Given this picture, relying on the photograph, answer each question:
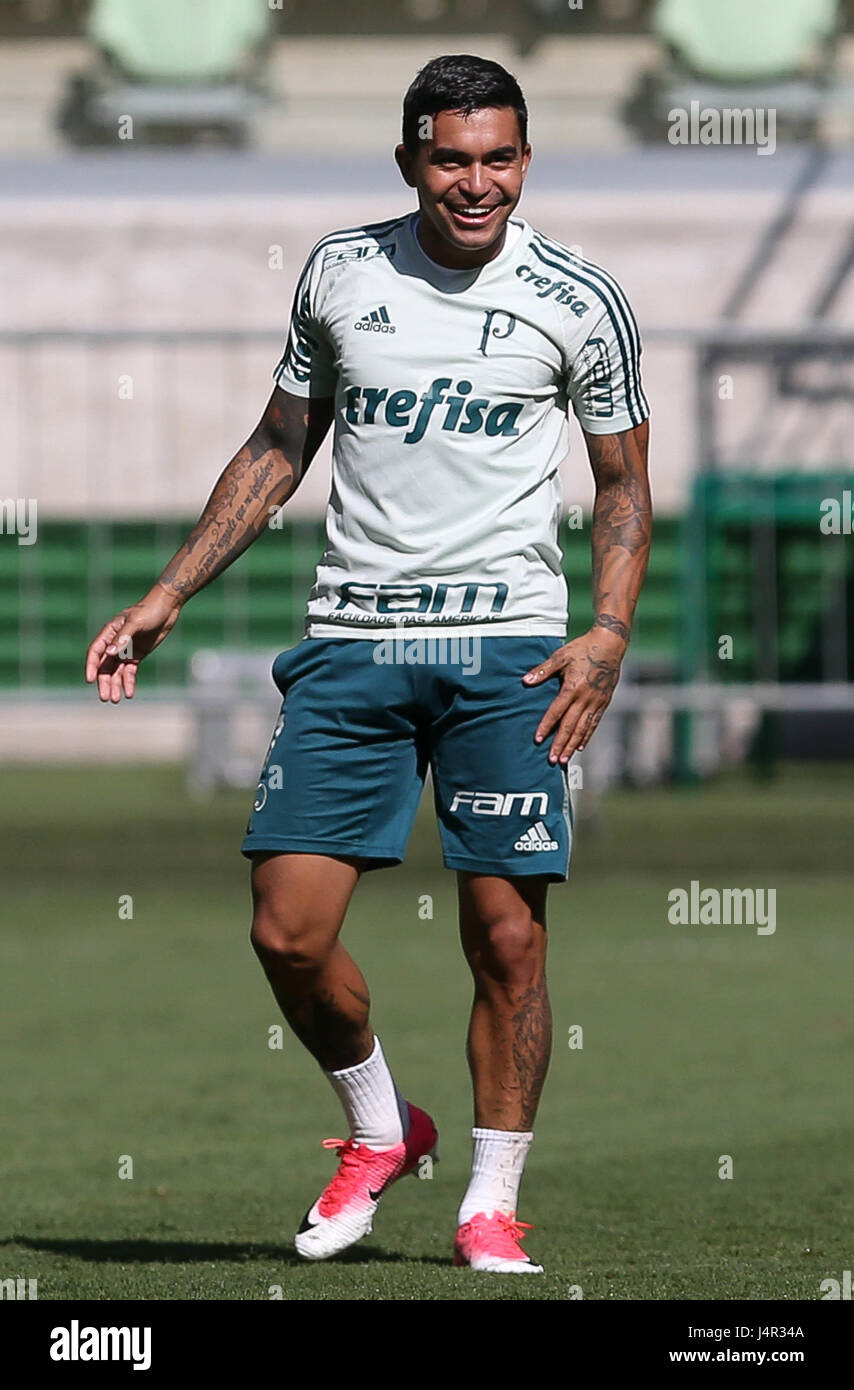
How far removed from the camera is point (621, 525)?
4633 mm

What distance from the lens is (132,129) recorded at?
19.7m

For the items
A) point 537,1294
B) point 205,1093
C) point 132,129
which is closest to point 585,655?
point 537,1294

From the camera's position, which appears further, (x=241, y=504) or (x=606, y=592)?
(x=241, y=504)

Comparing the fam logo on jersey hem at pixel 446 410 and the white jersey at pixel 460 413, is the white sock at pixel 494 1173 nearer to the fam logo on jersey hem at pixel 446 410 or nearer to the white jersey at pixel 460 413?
the white jersey at pixel 460 413

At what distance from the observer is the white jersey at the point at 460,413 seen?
4.48 m

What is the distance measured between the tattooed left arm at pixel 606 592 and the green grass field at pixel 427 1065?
960 millimetres

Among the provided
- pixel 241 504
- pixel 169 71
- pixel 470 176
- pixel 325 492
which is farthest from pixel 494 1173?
pixel 169 71

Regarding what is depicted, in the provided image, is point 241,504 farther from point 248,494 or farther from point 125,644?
point 125,644

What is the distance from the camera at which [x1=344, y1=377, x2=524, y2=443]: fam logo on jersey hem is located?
4.47 metres

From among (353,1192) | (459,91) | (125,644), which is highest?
(459,91)

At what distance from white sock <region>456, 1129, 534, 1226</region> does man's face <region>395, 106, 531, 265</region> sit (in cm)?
158

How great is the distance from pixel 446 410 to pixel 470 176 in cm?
40

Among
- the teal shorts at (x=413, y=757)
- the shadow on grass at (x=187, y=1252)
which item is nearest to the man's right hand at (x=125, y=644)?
the teal shorts at (x=413, y=757)

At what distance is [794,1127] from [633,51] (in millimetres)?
15440
